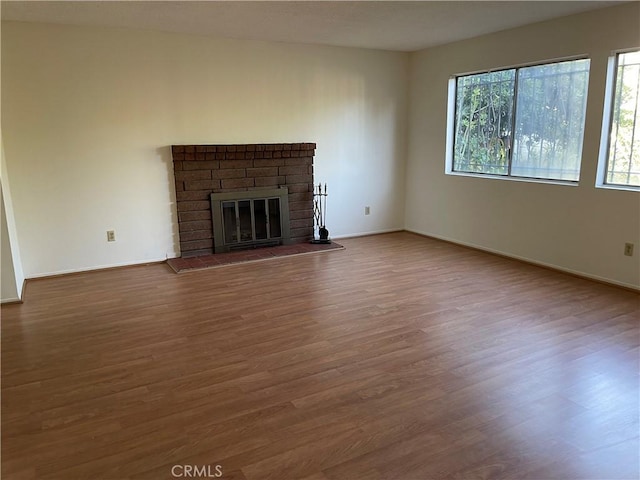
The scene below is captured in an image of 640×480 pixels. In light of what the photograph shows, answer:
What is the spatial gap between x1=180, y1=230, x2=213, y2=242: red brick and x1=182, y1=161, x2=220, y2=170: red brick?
Answer: 2.23ft

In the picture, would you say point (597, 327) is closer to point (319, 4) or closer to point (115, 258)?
point (319, 4)

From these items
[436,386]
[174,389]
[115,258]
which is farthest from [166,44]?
[436,386]

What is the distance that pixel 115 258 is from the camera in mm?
4766

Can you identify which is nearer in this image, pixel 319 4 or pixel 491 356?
pixel 491 356

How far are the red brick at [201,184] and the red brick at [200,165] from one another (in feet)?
0.45

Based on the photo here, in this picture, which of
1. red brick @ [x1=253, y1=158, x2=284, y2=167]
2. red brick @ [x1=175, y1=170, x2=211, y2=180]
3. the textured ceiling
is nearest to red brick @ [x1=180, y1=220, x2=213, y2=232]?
red brick @ [x1=175, y1=170, x2=211, y2=180]

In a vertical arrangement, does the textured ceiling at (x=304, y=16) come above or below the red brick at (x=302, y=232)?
above

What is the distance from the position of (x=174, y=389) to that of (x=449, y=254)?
11.8ft

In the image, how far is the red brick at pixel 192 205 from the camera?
16.2 ft

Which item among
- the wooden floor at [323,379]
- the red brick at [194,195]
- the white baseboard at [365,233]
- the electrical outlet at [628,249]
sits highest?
the red brick at [194,195]

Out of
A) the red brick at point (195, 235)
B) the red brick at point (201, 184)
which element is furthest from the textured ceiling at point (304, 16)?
the red brick at point (195, 235)

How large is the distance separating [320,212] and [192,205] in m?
1.61

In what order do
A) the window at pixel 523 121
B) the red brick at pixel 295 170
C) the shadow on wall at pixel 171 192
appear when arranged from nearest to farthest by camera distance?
the window at pixel 523 121 < the shadow on wall at pixel 171 192 < the red brick at pixel 295 170

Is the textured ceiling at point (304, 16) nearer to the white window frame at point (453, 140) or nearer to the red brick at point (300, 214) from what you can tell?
the white window frame at point (453, 140)
